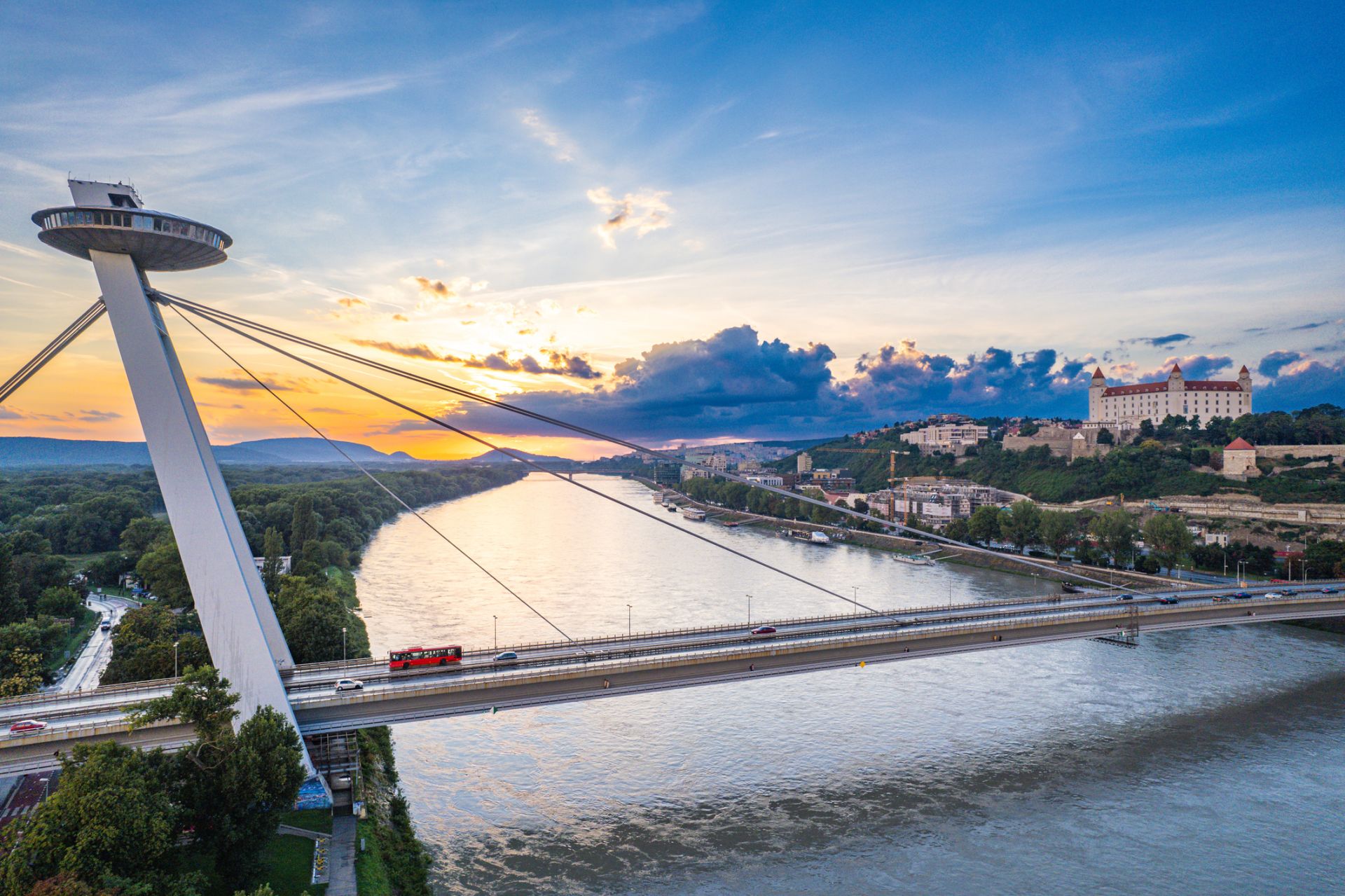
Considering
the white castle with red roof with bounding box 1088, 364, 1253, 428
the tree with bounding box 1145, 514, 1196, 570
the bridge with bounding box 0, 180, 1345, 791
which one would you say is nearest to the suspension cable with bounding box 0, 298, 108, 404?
the bridge with bounding box 0, 180, 1345, 791

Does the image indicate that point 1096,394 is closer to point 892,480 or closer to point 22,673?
point 892,480

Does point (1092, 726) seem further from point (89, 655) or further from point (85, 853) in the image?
point (89, 655)

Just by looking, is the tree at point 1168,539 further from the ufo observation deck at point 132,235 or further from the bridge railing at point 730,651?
the ufo observation deck at point 132,235

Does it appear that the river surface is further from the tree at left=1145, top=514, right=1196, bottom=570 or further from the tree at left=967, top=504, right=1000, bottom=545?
the tree at left=967, top=504, right=1000, bottom=545

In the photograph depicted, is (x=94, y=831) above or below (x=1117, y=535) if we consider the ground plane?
above

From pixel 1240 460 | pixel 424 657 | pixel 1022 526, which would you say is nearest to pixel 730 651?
pixel 424 657

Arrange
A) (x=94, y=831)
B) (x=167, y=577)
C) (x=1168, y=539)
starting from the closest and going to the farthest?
(x=94, y=831) < (x=167, y=577) < (x=1168, y=539)
